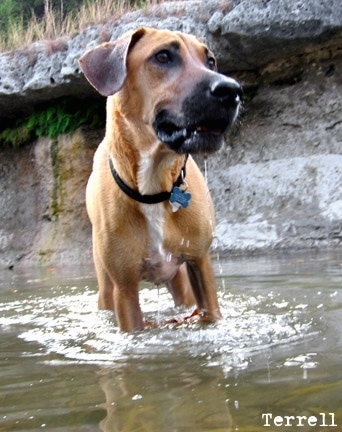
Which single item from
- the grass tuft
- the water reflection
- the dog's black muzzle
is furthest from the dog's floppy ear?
the grass tuft

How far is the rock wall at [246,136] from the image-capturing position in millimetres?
8570

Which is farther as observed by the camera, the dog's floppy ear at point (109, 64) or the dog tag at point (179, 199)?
the dog tag at point (179, 199)

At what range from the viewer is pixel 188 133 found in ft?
11.3

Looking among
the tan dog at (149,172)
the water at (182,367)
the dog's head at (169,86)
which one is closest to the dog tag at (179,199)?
the tan dog at (149,172)

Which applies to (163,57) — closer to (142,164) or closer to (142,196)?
(142,164)

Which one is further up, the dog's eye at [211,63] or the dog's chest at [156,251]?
the dog's eye at [211,63]

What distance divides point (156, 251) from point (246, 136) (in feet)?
21.1

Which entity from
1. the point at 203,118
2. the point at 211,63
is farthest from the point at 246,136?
the point at 203,118

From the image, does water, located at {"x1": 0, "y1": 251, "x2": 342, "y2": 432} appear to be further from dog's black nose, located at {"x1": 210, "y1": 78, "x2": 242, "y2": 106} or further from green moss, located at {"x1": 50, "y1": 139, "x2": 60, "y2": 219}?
green moss, located at {"x1": 50, "y1": 139, "x2": 60, "y2": 219}

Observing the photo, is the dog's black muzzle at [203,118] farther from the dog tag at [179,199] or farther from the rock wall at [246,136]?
the rock wall at [246,136]

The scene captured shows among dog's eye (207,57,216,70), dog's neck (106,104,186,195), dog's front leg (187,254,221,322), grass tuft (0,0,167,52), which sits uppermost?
grass tuft (0,0,167,52)

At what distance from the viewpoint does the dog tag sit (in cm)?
376

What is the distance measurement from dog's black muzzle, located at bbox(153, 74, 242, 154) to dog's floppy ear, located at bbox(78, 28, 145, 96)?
1.00 feet

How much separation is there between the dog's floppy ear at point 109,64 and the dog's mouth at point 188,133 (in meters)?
0.31
